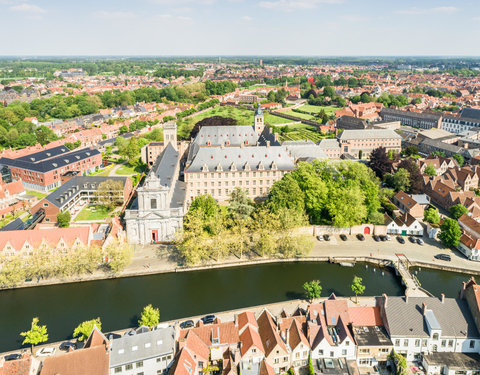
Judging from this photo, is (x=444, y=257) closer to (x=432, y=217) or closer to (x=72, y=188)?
(x=432, y=217)

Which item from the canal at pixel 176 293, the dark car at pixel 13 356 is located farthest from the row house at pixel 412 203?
the dark car at pixel 13 356

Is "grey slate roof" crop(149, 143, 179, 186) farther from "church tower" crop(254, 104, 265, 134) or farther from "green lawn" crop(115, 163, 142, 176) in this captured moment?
"church tower" crop(254, 104, 265, 134)

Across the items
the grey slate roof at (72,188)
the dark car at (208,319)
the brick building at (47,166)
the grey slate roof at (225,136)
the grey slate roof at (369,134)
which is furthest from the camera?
the grey slate roof at (369,134)

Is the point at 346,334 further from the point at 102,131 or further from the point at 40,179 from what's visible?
the point at 102,131

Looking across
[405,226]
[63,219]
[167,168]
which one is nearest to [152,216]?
[63,219]

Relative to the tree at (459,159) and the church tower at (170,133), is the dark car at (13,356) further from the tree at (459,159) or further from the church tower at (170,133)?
the tree at (459,159)
